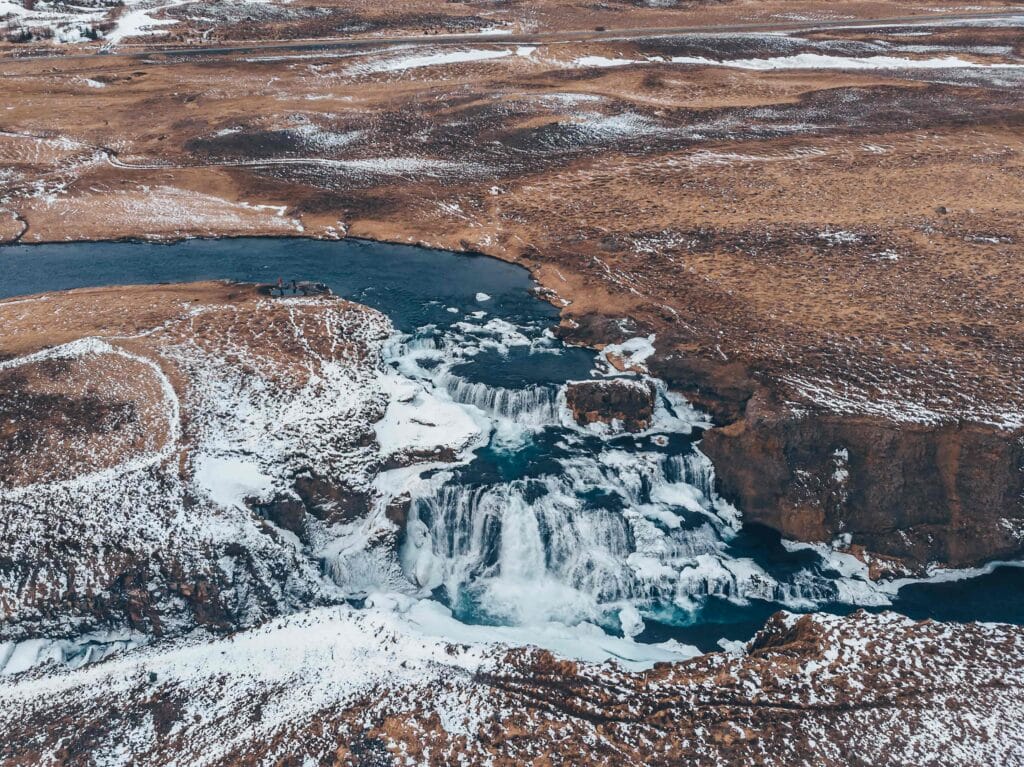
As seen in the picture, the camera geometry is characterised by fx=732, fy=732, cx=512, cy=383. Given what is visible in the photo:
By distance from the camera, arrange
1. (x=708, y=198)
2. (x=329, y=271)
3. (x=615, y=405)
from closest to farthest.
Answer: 1. (x=615, y=405)
2. (x=329, y=271)
3. (x=708, y=198)

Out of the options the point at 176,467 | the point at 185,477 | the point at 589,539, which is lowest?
the point at 589,539

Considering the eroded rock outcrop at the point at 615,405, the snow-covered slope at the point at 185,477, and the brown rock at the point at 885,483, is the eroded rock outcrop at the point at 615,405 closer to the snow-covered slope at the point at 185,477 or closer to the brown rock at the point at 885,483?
the brown rock at the point at 885,483

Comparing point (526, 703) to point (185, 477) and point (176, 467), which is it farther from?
point (176, 467)

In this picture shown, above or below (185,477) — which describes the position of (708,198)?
above

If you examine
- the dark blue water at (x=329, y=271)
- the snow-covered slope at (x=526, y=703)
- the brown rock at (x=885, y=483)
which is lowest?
the snow-covered slope at (x=526, y=703)

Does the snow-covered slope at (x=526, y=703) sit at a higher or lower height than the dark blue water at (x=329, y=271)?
lower

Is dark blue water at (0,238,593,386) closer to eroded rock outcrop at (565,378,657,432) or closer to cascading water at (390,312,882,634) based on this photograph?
eroded rock outcrop at (565,378,657,432)

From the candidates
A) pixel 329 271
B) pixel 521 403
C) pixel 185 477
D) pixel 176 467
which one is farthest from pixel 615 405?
pixel 329 271

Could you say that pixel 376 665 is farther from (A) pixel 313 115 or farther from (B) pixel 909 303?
(A) pixel 313 115

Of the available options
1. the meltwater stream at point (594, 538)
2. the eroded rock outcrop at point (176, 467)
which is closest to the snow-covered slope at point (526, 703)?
the eroded rock outcrop at point (176, 467)

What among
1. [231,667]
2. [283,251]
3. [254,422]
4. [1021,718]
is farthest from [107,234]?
[1021,718]
